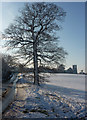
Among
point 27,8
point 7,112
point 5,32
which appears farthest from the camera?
point 5,32

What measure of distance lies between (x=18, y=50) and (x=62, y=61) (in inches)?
172

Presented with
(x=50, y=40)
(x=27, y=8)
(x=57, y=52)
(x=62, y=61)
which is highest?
(x=27, y=8)

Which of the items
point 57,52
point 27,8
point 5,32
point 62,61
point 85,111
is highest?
point 27,8

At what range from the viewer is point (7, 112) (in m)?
3.84

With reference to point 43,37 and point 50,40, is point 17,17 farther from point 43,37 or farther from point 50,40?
point 50,40

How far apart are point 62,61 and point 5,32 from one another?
236 inches

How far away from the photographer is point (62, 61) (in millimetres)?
10781

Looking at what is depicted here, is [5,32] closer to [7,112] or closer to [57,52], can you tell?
[57,52]

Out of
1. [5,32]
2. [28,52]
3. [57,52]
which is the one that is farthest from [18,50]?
[57,52]

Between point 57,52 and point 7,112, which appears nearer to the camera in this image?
point 7,112

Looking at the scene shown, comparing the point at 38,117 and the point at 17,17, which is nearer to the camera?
the point at 38,117

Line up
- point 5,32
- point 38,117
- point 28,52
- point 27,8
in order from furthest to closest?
point 28,52 < point 5,32 < point 27,8 < point 38,117

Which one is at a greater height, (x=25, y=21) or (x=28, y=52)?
(x=25, y=21)

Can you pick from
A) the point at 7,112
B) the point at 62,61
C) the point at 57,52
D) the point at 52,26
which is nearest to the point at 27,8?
the point at 52,26
